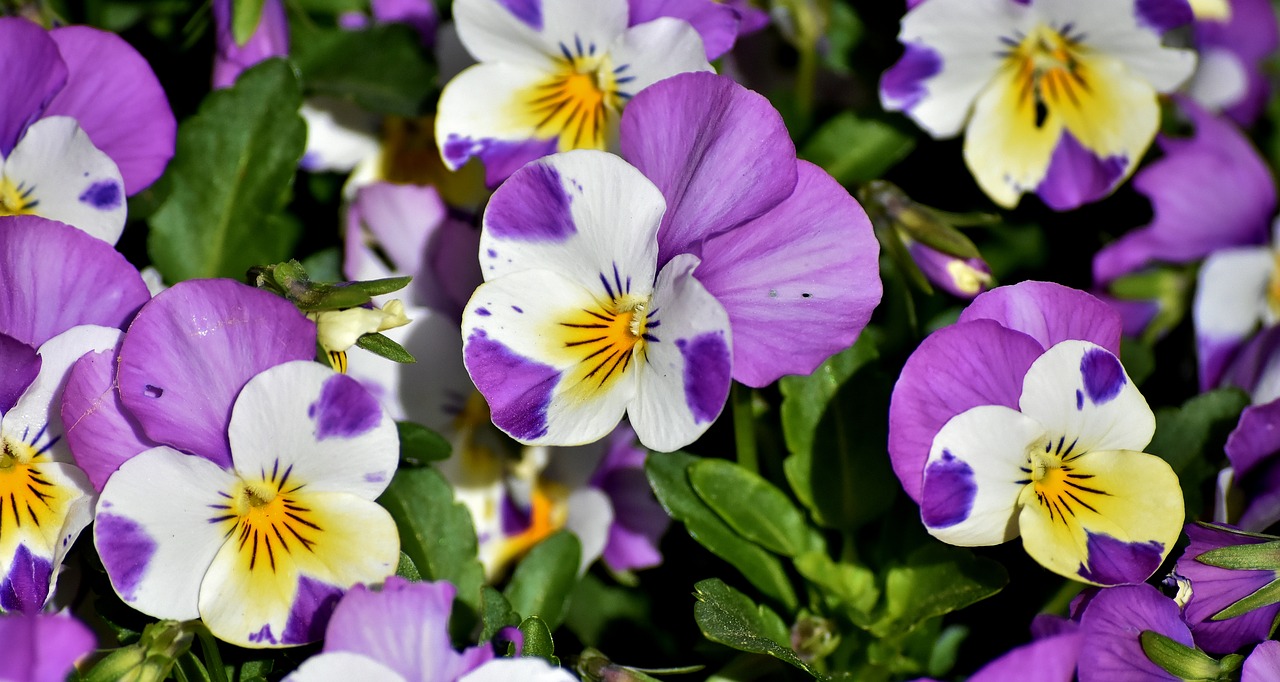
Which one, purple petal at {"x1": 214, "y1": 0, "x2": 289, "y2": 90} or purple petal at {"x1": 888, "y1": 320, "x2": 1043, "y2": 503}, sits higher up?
purple petal at {"x1": 888, "y1": 320, "x2": 1043, "y2": 503}

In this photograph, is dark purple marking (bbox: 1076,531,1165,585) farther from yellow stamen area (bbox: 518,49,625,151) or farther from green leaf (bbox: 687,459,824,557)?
yellow stamen area (bbox: 518,49,625,151)

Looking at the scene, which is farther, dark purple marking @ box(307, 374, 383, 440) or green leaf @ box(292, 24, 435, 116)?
green leaf @ box(292, 24, 435, 116)

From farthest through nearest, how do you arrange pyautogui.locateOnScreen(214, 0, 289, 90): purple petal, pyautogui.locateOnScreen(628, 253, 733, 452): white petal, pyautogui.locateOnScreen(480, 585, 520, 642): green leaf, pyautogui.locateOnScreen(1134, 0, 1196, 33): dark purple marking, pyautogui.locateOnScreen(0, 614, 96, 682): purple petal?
pyautogui.locateOnScreen(214, 0, 289, 90): purple petal → pyautogui.locateOnScreen(1134, 0, 1196, 33): dark purple marking → pyautogui.locateOnScreen(480, 585, 520, 642): green leaf → pyautogui.locateOnScreen(628, 253, 733, 452): white petal → pyautogui.locateOnScreen(0, 614, 96, 682): purple petal

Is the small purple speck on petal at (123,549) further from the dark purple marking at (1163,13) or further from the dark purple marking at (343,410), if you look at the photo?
the dark purple marking at (1163,13)

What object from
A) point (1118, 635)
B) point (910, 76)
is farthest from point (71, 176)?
point (1118, 635)

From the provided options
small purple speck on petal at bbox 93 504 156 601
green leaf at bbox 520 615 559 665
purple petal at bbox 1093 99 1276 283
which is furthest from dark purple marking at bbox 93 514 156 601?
purple petal at bbox 1093 99 1276 283

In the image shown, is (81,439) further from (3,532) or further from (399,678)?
(399,678)

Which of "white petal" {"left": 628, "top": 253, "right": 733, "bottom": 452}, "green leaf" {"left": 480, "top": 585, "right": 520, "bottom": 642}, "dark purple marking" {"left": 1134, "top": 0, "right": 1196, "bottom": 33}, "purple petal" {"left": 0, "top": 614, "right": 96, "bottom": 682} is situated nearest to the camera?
"purple petal" {"left": 0, "top": 614, "right": 96, "bottom": 682}

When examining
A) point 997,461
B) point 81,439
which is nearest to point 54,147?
point 81,439

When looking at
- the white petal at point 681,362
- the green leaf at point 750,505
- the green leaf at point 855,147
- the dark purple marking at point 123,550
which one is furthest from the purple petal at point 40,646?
the green leaf at point 855,147
